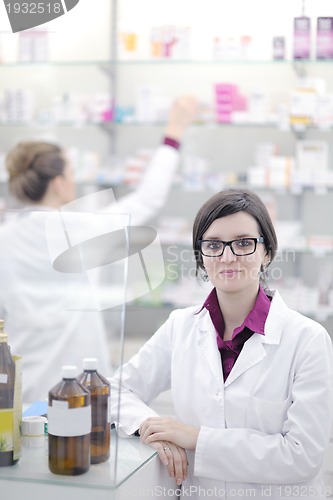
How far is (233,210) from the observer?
197cm

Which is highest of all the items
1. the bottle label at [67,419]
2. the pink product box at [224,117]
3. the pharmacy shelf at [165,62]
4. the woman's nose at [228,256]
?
the pharmacy shelf at [165,62]

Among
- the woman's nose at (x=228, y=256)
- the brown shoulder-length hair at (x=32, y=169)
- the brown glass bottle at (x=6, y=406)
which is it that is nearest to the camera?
the brown glass bottle at (x=6, y=406)

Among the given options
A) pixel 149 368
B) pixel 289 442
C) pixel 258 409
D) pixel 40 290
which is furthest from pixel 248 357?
pixel 40 290

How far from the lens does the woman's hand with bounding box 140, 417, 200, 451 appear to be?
184 centimetres

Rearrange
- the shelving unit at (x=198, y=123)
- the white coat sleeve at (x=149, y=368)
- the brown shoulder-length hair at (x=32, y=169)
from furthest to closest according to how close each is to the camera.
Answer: the shelving unit at (x=198, y=123) < the brown shoulder-length hair at (x=32, y=169) < the white coat sleeve at (x=149, y=368)

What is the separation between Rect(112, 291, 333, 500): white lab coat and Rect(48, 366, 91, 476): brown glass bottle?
22 centimetres

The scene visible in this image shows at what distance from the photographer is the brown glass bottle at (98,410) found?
162cm

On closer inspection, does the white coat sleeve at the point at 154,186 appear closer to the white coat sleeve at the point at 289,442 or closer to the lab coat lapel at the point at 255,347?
the lab coat lapel at the point at 255,347

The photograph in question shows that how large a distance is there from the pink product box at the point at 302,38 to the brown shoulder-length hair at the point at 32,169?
59.2 inches

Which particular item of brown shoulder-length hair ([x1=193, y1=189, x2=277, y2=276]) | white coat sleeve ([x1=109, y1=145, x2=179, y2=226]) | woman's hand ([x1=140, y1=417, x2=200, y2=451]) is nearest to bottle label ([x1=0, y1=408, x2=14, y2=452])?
woman's hand ([x1=140, y1=417, x2=200, y2=451])

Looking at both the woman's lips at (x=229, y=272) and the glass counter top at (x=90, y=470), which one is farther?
the woman's lips at (x=229, y=272)

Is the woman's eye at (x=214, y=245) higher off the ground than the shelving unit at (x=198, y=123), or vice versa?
the shelving unit at (x=198, y=123)

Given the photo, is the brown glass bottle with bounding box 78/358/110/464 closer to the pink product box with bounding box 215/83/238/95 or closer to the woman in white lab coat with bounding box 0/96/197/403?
the woman in white lab coat with bounding box 0/96/197/403

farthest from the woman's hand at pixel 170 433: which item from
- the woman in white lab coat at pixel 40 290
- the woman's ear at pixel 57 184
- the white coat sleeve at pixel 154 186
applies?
the white coat sleeve at pixel 154 186
